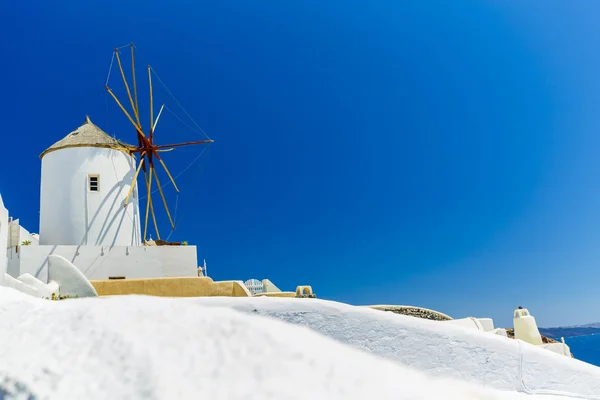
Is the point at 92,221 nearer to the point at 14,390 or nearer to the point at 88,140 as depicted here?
the point at 88,140

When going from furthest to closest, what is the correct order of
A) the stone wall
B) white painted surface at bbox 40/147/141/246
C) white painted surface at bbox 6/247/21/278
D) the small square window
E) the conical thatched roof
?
the conical thatched roof < the small square window < white painted surface at bbox 40/147/141/246 < white painted surface at bbox 6/247/21/278 < the stone wall

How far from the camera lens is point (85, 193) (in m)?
19.2

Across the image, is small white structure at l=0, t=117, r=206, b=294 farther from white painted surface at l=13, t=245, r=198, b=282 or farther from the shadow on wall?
the shadow on wall

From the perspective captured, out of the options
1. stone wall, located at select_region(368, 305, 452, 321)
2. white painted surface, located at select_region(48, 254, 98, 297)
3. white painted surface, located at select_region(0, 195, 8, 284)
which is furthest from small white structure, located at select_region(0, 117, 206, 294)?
white painted surface, located at select_region(0, 195, 8, 284)

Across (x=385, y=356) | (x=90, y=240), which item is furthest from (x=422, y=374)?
(x=90, y=240)

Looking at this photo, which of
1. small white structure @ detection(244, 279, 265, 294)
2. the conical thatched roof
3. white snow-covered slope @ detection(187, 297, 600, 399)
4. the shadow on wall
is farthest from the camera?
small white structure @ detection(244, 279, 265, 294)

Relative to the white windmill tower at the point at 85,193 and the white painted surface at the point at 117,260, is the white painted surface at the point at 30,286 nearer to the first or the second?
the white painted surface at the point at 117,260

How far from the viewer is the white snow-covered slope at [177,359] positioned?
5445 mm

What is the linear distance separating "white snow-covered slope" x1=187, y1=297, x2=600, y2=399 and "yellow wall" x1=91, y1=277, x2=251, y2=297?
7192 mm

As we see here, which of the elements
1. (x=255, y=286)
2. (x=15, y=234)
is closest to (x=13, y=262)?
(x=15, y=234)

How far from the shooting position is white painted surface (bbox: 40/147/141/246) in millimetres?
18972

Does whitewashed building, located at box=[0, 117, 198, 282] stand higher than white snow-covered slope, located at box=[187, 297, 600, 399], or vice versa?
whitewashed building, located at box=[0, 117, 198, 282]

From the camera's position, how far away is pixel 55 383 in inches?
213

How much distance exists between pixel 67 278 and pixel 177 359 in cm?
368
